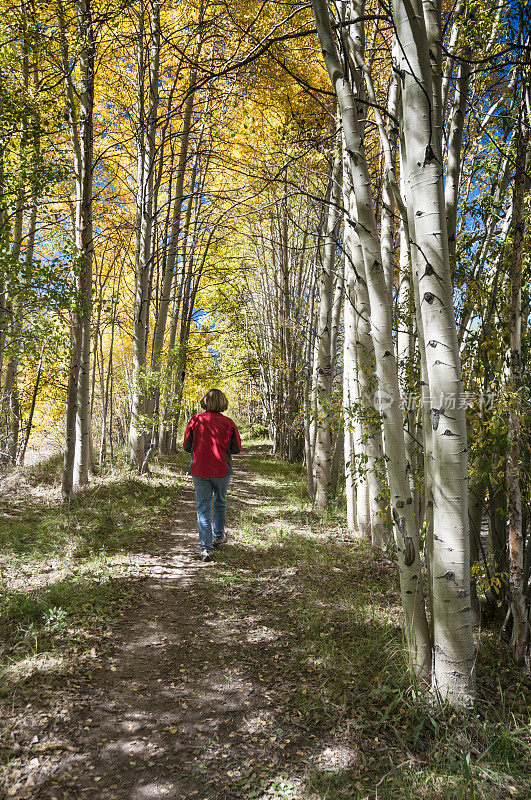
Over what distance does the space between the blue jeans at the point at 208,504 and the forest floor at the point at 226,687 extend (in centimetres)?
32

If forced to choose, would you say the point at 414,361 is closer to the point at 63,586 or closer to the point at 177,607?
the point at 177,607

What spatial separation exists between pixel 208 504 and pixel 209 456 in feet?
1.88

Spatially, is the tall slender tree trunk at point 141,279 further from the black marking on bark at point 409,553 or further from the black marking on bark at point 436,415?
the black marking on bark at point 436,415

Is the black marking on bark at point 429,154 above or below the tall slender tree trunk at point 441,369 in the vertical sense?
above

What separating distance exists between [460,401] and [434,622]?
1.30 metres

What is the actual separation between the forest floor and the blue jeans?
322mm

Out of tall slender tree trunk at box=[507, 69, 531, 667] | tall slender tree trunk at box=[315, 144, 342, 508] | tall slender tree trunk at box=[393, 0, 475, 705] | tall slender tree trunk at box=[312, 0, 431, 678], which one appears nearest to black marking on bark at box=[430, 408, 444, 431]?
tall slender tree trunk at box=[393, 0, 475, 705]

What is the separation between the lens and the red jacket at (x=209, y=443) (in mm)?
5254

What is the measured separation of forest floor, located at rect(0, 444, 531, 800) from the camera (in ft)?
7.27

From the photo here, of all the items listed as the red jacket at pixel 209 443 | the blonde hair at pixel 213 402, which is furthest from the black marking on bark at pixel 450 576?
the blonde hair at pixel 213 402

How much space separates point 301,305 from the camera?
41.0ft

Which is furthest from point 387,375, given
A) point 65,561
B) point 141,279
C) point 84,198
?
point 141,279

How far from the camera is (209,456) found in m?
5.27

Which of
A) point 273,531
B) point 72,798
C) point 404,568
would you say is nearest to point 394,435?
point 404,568
